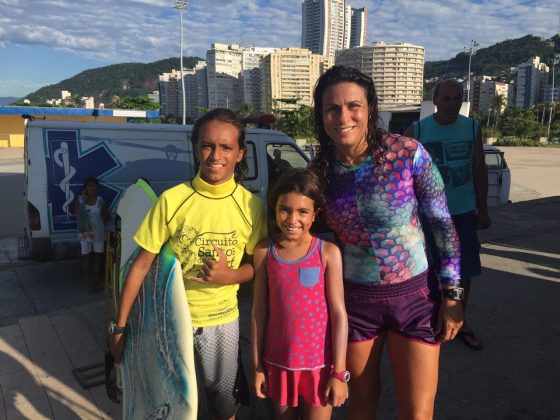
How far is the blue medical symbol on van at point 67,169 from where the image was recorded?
589cm

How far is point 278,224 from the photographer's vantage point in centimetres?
192

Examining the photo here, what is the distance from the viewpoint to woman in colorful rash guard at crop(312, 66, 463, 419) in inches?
70.1

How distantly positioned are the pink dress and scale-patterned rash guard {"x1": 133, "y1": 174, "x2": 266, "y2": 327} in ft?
0.59

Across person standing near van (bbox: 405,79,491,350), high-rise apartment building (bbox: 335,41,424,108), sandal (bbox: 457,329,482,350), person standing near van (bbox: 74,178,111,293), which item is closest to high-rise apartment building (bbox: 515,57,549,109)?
high-rise apartment building (bbox: 335,41,424,108)

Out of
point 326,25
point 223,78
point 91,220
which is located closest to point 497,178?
point 91,220

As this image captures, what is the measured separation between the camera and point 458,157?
299 centimetres

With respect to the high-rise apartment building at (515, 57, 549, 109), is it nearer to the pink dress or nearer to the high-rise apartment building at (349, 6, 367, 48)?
the high-rise apartment building at (349, 6, 367, 48)

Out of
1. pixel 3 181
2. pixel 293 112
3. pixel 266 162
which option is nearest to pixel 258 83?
pixel 293 112

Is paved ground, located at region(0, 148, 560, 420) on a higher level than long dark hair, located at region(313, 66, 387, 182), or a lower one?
lower

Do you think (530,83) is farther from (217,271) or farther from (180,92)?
(217,271)

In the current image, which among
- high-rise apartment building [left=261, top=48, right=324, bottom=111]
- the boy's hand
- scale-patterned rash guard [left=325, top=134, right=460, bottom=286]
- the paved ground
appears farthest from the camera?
high-rise apartment building [left=261, top=48, right=324, bottom=111]

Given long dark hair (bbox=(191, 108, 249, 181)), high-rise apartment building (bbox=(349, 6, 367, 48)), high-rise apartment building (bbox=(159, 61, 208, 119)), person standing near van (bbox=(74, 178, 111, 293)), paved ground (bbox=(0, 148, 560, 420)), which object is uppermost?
high-rise apartment building (bbox=(349, 6, 367, 48))

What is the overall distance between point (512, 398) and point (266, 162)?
5254mm

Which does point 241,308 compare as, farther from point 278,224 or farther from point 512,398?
point 278,224
